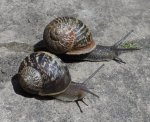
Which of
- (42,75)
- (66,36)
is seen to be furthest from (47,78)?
(66,36)

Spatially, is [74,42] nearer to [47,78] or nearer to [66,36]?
[66,36]

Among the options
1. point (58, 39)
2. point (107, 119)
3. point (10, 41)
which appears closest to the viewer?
point (107, 119)

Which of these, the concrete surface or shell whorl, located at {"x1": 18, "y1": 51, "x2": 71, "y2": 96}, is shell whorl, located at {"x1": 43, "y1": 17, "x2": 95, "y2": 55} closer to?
the concrete surface

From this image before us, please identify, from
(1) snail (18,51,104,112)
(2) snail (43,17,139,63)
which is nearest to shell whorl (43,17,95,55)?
(2) snail (43,17,139,63)

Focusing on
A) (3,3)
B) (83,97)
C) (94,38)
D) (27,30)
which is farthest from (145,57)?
(3,3)

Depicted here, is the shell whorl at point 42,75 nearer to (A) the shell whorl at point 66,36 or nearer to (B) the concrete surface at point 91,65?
(B) the concrete surface at point 91,65

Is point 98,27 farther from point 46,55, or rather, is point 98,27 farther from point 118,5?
point 46,55
